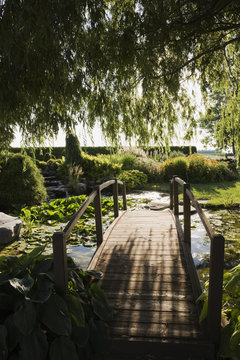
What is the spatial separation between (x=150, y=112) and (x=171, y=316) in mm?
2908

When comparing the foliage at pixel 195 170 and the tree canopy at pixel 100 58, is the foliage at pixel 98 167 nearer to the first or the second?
the foliage at pixel 195 170

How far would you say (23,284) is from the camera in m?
2.52

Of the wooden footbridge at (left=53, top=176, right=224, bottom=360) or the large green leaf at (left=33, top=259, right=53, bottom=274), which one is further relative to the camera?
the large green leaf at (left=33, top=259, right=53, bottom=274)

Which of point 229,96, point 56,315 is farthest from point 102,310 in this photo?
point 229,96

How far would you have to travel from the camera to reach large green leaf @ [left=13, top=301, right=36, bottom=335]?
2.26 metres

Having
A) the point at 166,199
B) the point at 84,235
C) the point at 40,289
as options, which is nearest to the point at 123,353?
the point at 40,289

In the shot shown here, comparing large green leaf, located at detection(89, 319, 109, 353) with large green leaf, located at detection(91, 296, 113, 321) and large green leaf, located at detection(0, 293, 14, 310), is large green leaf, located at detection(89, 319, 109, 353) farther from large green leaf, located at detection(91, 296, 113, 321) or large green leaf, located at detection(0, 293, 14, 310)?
large green leaf, located at detection(0, 293, 14, 310)

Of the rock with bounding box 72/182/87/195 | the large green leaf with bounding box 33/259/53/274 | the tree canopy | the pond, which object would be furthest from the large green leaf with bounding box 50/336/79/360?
the rock with bounding box 72/182/87/195

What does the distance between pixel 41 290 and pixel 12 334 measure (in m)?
0.36

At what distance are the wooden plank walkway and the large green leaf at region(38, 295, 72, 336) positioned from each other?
51 cm

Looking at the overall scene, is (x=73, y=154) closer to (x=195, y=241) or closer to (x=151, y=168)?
(x=151, y=168)

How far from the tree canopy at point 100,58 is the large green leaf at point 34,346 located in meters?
2.22

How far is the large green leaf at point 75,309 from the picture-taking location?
2488mm

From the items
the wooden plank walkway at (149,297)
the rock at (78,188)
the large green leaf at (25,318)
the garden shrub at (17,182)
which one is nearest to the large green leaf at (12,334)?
the large green leaf at (25,318)
